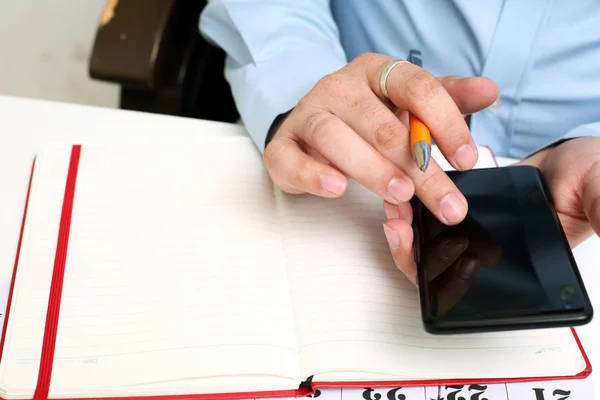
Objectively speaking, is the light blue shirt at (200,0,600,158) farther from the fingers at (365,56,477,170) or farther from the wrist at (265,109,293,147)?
the fingers at (365,56,477,170)

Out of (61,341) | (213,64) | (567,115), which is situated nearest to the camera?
(61,341)

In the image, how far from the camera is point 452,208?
47 cm

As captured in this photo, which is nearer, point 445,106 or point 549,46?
point 445,106

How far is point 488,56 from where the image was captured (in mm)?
666

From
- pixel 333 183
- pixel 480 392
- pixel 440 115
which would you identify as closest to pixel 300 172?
pixel 333 183

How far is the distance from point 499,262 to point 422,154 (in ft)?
0.36

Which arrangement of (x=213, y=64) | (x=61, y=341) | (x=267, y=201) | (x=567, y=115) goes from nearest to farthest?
(x=61, y=341)
(x=267, y=201)
(x=567, y=115)
(x=213, y=64)

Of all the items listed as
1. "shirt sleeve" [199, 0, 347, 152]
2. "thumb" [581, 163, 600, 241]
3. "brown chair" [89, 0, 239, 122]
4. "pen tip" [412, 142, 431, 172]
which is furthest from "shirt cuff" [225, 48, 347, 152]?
"thumb" [581, 163, 600, 241]

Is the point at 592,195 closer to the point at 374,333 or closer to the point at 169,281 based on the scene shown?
the point at 374,333

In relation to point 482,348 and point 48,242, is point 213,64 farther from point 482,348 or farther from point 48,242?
point 482,348

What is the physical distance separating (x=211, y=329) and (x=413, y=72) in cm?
30

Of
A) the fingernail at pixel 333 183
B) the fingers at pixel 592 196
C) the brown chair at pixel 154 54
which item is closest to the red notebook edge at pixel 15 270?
the brown chair at pixel 154 54

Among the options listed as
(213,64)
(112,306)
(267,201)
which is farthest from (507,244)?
(213,64)

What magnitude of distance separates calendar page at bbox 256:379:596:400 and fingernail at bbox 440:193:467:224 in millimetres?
148
